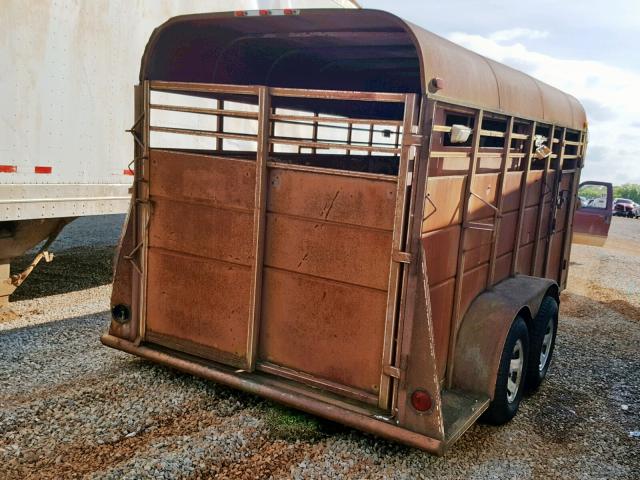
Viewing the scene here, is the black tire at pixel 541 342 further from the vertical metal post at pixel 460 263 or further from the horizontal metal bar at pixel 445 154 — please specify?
the horizontal metal bar at pixel 445 154

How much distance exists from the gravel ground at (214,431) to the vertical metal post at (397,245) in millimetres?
Result: 593

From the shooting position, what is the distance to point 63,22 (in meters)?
5.89

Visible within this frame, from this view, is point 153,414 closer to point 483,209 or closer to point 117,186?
point 483,209

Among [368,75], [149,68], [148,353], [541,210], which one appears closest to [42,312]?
[148,353]

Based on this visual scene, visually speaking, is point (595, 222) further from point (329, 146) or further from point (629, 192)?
point (629, 192)

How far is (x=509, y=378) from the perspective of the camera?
4586 mm

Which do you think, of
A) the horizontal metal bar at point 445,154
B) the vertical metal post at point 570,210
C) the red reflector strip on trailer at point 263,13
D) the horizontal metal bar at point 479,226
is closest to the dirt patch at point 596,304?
the vertical metal post at point 570,210

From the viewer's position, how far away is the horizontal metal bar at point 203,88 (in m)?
3.98

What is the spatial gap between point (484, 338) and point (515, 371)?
63 cm

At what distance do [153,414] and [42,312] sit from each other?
3.11m

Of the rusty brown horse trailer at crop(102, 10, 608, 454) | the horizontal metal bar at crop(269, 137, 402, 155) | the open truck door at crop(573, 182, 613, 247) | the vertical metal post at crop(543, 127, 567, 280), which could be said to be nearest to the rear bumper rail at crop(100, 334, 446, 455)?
the rusty brown horse trailer at crop(102, 10, 608, 454)

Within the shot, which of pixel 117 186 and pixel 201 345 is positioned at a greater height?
pixel 117 186

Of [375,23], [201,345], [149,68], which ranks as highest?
[375,23]

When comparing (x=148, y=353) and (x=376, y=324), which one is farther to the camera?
(x=148, y=353)
